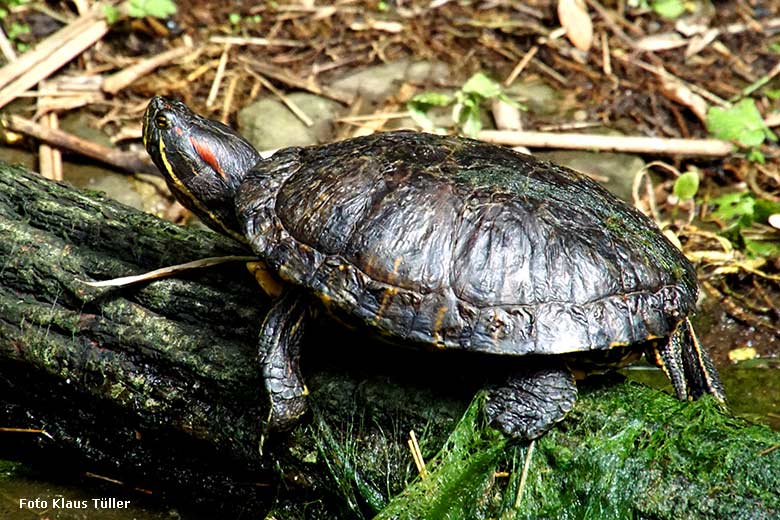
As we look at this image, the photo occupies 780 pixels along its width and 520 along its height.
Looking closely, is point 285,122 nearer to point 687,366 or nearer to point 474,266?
point 474,266

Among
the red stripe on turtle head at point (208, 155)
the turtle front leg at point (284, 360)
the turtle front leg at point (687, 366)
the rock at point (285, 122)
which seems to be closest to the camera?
the turtle front leg at point (284, 360)

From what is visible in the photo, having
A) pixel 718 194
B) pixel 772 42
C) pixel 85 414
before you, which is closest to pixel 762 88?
pixel 772 42

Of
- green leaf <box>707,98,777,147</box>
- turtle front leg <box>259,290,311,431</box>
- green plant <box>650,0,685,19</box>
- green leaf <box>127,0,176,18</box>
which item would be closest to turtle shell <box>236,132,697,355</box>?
turtle front leg <box>259,290,311,431</box>

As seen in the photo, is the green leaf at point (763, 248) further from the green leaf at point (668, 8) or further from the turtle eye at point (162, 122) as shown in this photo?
the turtle eye at point (162, 122)

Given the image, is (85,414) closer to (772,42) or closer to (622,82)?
(622,82)

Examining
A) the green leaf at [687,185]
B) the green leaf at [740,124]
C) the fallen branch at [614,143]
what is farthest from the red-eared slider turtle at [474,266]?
the green leaf at [740,124]

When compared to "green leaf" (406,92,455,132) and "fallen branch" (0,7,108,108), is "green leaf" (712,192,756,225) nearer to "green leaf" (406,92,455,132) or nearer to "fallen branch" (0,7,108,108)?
"green leaf" (406,92,455,132)
